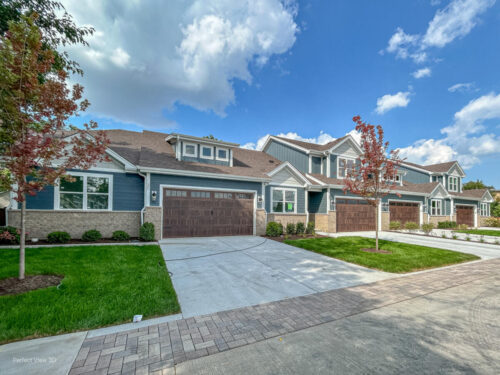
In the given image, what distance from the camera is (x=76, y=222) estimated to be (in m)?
10.3

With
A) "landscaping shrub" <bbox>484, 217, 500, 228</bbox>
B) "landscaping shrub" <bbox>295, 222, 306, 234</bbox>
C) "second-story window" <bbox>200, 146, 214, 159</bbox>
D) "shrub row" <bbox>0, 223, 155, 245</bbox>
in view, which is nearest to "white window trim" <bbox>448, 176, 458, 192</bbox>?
"landscaping shrub" <bbox>484, 217, 500, 228</bbox>

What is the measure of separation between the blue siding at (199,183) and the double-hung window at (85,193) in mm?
2240

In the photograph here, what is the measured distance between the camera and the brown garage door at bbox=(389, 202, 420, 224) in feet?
63.5

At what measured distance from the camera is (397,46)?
44.6 feet

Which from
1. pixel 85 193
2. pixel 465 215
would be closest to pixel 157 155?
pixel 85 193

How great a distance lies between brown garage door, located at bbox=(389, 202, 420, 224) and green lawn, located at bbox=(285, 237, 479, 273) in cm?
952

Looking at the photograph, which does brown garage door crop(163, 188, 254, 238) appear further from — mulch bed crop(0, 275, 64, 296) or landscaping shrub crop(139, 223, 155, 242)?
mulch bed crop(0, 275, 64, 296)

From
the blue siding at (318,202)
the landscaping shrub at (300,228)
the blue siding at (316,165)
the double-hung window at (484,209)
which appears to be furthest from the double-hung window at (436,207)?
the landscaping shrub at (300,228)

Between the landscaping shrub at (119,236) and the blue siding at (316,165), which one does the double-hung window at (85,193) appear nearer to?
the landscaping shrub at (119,236)

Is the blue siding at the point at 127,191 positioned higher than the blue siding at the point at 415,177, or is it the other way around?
the blue siding at the point at 415,177

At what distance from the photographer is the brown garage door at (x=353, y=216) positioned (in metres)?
16.7

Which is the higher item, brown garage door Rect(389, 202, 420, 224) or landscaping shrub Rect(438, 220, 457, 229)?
brown garage door Rect(389, 202, 420, 224)

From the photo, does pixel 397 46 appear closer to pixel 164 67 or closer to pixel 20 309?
pixel 164 67

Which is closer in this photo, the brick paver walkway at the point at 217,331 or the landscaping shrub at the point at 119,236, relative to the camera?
the brick paver walkway at the point at 217,331
